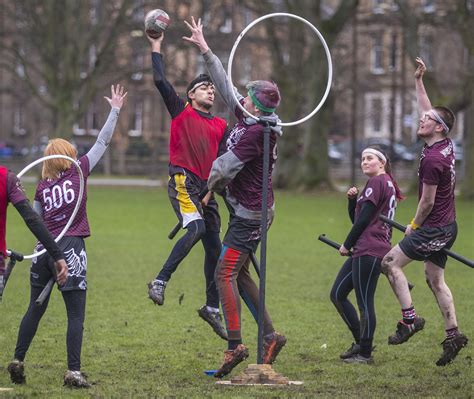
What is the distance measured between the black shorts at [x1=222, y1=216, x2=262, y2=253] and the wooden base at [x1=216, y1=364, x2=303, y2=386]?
99 cm

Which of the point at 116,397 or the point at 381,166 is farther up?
the point at 381,166

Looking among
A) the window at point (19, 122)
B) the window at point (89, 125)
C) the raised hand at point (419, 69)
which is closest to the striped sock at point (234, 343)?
the raised hand at point (419, 69)

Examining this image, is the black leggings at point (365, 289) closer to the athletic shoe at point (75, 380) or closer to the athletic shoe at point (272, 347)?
the athletic shoe at point (272, 347)

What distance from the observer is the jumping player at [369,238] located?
9.90 m

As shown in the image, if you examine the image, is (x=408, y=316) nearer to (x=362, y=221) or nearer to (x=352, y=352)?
(x=352, y=352)

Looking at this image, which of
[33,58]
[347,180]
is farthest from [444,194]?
[33,58]

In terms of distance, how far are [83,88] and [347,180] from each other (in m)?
14.1

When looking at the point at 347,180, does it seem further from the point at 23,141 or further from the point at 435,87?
the point at 23,141

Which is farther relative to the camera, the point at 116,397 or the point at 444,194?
the point at 444,194

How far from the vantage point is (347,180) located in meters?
55.3

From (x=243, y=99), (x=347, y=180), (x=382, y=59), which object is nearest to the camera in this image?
(x=243, y=99)

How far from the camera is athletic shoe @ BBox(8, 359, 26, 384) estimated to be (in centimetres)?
878

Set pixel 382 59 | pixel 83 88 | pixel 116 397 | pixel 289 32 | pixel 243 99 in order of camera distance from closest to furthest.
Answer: pixel 116 397 < pixel 243 99 < pixel 289 32 < pixel 83 88 < pixel 382 59

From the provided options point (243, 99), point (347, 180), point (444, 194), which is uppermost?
point (243, 99)
